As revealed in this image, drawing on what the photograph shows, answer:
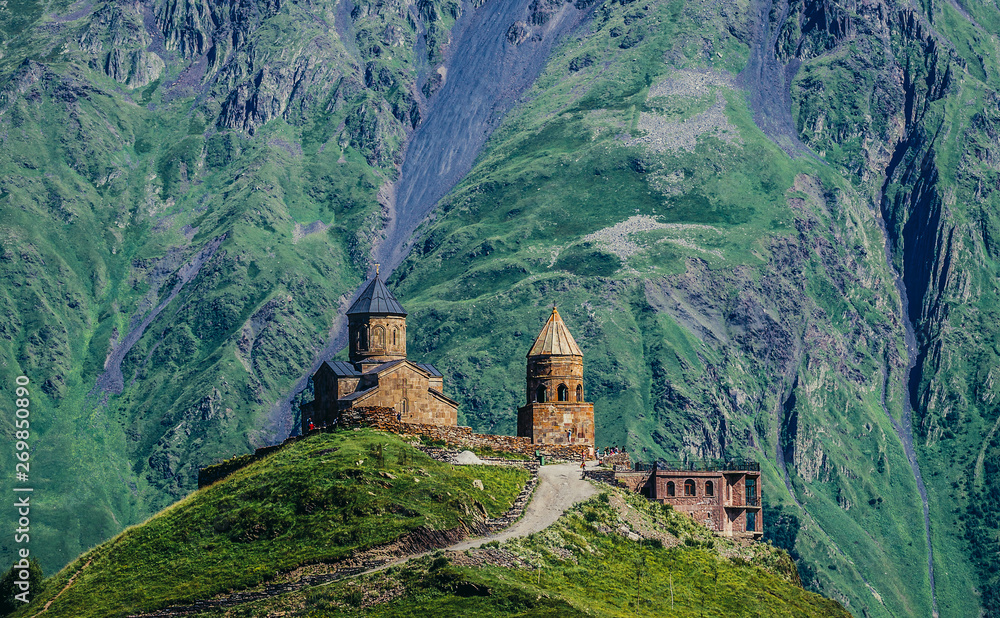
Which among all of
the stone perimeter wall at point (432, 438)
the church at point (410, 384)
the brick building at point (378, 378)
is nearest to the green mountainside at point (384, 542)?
the stone perimeter wall at point (432, 438)

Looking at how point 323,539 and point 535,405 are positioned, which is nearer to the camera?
point 323,539

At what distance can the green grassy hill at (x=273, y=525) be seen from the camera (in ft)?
262

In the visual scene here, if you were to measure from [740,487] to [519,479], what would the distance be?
54.2 feet

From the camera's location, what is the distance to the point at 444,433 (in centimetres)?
Result: 10456

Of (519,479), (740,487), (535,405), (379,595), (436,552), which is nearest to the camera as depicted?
(379,595)

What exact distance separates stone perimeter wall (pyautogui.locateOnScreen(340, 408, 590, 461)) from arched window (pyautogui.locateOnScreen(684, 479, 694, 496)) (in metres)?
8.48

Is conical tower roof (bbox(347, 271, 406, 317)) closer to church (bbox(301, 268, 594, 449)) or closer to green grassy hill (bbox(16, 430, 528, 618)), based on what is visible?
church (bbox(301, 268, 594, 449))

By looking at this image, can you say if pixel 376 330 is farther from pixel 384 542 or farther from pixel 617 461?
pixel 384 542

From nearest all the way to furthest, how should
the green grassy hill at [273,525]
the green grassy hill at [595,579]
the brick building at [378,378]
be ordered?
the green grassy hill at [595,579] < the green grassy hill at [273,525] < the brick building at [378,378]

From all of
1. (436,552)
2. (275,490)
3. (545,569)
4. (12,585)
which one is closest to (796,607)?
(545,569)

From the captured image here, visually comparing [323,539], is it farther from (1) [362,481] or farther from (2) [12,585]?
(2) [12,585]

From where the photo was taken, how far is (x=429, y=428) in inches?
4099

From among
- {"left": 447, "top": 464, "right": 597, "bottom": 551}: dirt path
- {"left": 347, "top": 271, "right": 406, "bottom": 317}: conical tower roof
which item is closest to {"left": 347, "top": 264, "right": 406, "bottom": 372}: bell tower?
{"left": 347, "top": 271, "right": 406, "bottom": 317}: conical tower roof

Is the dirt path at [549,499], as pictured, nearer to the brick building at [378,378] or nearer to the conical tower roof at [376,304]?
the brick building at [378,378]
